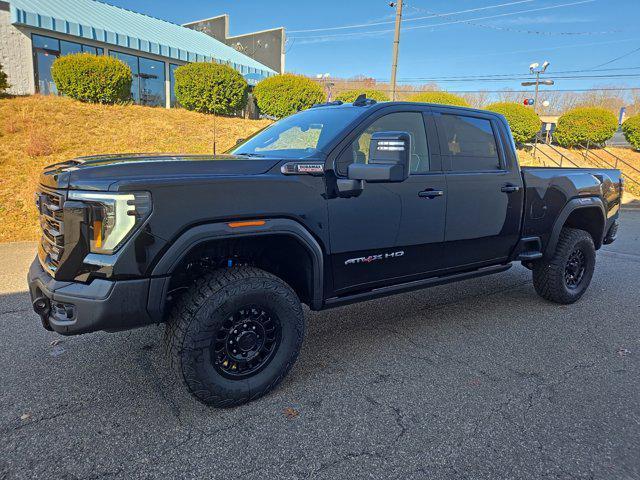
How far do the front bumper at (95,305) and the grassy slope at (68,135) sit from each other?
20.6 ft

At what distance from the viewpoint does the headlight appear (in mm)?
2320

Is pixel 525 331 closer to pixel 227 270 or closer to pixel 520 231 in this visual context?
pixel 520 231

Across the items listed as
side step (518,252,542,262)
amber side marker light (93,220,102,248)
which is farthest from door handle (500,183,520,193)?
amber side marker light (93,220,102,248)

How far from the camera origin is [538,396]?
2.98 metres

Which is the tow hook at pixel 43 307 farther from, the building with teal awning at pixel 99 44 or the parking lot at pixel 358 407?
the building with teal awning at pixel 99 44

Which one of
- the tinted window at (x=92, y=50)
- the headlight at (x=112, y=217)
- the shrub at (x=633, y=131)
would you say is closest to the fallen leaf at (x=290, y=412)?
the headlight at (x=112, y=217)

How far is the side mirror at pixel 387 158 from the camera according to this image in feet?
9.20

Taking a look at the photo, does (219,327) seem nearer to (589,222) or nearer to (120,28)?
(589,222)

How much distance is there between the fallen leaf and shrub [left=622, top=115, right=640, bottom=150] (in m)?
26.8

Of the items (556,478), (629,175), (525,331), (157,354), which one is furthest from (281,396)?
(629,175)

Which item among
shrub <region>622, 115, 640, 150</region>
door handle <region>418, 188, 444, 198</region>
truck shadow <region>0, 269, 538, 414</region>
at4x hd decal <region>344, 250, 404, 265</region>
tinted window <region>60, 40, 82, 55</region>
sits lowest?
truck shadow <region>0, 269, 538, 414</region>

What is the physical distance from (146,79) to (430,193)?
20.0 m

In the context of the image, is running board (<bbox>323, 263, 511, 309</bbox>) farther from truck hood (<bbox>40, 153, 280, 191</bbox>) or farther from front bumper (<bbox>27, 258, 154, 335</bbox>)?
front bumper (<bbox>27, 258, 154, 335</bbox>)

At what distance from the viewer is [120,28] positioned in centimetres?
1898
